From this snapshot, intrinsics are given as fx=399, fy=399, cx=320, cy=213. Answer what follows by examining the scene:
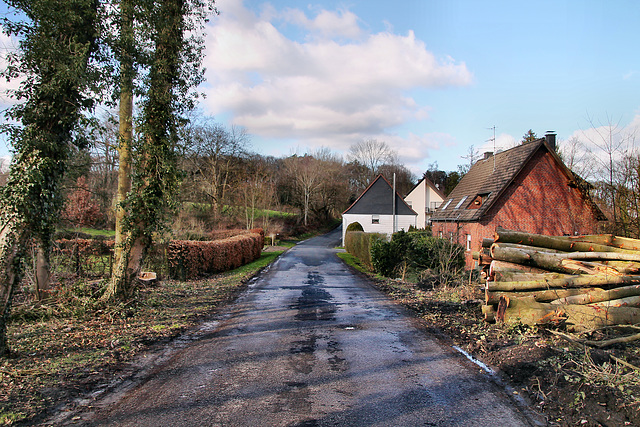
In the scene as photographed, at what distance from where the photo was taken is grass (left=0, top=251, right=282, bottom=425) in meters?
4.47

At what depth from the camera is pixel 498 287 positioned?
784 cm

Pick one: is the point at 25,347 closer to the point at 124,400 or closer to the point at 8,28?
the point at 124,400

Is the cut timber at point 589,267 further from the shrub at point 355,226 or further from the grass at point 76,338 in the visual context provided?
the shrub at point 355,226

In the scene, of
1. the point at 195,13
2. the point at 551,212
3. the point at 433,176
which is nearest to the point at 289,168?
A: the point at 433,176

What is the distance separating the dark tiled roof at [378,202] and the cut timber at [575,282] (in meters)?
39.2

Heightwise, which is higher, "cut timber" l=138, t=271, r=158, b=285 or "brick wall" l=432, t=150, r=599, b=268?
"brick wall" l=432, t=150, r=599, b=268

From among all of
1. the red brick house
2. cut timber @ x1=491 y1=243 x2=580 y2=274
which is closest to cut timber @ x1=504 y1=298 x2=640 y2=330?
cut timber @ x1=491 y1=243 x2=580 y2=274

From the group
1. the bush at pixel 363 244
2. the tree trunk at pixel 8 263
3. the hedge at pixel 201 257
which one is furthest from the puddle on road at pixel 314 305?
the bush at pixel 363 244

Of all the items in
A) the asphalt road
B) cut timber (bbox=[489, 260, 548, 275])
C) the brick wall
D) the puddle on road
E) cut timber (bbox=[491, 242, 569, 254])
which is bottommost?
the puddle on road

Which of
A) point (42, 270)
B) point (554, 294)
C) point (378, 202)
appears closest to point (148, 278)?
point (42, 270)

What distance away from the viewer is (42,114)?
6492mm

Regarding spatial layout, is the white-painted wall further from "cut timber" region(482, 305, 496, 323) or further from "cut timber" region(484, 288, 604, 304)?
"cut timber" region(484, 288, 604, 304)

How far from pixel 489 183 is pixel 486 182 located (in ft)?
1.94

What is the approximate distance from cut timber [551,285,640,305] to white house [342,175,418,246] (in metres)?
39.5
